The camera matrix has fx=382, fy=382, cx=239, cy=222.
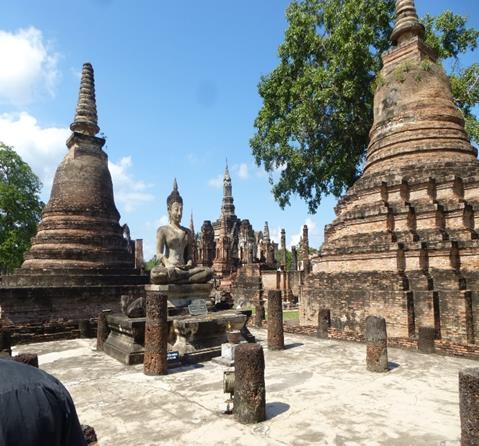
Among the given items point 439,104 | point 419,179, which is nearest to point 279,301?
point 419,179

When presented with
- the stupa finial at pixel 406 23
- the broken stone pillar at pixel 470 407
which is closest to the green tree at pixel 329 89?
the stupa finial at pixel 406 23

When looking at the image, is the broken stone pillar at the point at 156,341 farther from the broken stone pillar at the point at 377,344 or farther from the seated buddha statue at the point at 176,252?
the broken stone pillar at the point at 377,344

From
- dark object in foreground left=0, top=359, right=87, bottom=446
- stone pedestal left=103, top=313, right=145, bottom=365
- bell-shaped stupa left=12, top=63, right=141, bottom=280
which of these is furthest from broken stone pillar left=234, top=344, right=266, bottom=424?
bell-shaped stupa left=12, top=63, right=141, bottom=280

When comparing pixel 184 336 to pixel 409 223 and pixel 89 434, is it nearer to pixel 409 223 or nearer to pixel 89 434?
pixel 89 434

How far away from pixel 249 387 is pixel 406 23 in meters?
14.8

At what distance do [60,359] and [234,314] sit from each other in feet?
12.1

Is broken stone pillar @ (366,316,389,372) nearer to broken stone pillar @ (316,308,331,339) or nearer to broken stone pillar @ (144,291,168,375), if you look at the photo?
broken stone pillar @ (316,308,331,339)

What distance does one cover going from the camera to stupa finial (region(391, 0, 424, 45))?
1417 centimetres

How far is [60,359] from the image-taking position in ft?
25.7

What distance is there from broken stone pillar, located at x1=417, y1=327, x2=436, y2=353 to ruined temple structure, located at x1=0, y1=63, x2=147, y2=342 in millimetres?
10210

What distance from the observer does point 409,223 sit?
11.3 m

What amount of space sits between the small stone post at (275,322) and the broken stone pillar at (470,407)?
4774mm

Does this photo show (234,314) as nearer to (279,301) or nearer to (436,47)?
(279,301)

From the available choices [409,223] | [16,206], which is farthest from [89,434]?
[16,206]
